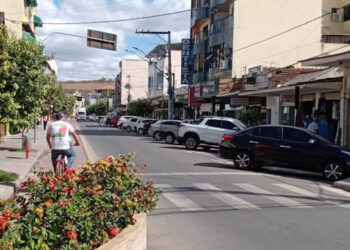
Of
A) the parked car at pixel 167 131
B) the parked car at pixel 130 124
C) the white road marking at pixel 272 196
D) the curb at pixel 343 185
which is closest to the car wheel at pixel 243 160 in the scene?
the curb at pixel 343 185

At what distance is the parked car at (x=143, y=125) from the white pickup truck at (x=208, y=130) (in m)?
17.7

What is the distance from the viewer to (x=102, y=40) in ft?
95.5

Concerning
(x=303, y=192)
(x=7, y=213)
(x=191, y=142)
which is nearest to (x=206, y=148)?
(x=191, y=142)

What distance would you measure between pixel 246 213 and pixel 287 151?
23.4 ft

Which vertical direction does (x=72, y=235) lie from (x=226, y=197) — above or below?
above

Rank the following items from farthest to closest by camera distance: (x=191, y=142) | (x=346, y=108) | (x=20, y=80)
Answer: (x=191, y=142) → (x=346, y=108) → (x=20, y=80)

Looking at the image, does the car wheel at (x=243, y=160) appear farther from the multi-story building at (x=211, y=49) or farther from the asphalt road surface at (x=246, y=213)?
the multi-story building at (x=211, y=49)

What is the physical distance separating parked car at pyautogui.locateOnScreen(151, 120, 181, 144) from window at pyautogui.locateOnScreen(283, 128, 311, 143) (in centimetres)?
1685

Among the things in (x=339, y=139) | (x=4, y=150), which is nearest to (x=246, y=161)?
(x=339, y=139)

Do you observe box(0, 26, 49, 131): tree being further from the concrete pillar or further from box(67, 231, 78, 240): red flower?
the concrete pillar

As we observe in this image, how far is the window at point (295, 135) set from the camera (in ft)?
52.6

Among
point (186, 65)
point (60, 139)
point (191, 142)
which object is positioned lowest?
point (191, 142)

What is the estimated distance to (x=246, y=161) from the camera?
673 inches

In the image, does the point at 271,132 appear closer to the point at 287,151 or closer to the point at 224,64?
the point at 287,151
